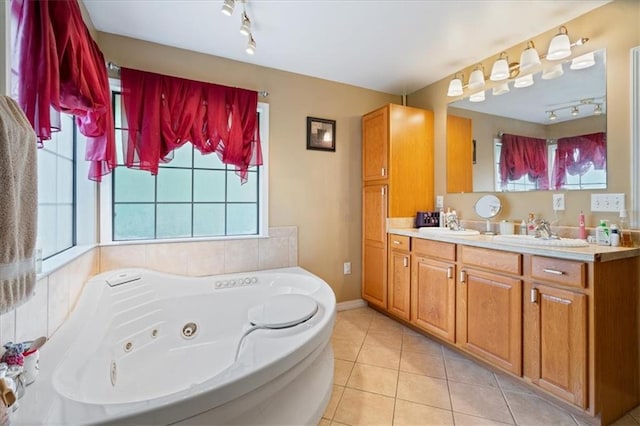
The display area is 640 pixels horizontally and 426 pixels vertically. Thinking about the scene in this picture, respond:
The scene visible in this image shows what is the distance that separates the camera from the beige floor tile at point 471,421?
149 centimetres

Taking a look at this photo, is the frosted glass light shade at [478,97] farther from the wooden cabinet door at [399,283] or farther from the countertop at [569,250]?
the wooden cabinet door at [399,283]

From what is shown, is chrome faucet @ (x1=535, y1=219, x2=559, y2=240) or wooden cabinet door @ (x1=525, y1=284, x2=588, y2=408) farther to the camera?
chrome faucet @ (x1=535, y1=219, x2=559, y2=240)

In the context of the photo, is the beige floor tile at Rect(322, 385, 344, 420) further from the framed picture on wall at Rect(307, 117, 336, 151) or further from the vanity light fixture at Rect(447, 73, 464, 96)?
the vanity light fixture at Rect(447, 73, 464, 96)

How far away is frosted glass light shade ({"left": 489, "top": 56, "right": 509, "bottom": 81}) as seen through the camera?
7.41 ft

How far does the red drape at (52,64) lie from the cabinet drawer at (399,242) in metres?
2.34

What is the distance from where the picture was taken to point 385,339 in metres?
2.43

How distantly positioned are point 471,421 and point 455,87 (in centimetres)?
253

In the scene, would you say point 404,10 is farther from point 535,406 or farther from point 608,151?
point 535,406

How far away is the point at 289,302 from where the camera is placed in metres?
1.73

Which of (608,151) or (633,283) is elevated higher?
(608,151)

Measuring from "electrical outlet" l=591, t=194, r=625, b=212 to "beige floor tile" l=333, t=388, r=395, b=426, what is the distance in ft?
5.78

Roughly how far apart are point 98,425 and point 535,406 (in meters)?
2.06

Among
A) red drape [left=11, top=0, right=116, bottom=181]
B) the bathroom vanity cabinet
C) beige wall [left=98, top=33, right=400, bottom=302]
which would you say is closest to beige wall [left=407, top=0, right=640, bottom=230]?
the bathroom vanity cabinet

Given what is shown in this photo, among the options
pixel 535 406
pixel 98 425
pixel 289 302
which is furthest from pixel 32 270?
pixel 535 406
